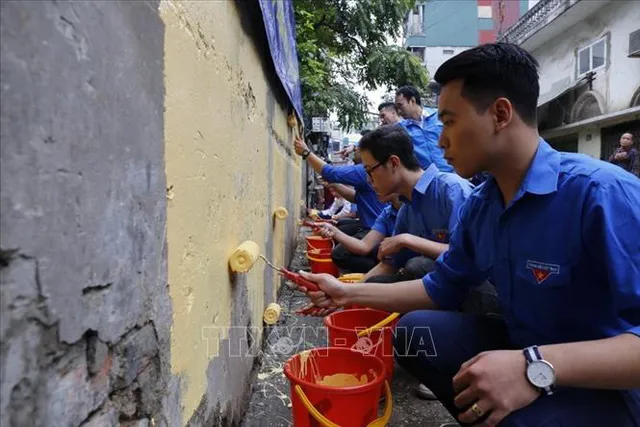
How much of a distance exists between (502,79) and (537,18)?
49.0ft

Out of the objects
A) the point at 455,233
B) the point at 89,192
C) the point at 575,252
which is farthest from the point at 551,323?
the point at 89,192

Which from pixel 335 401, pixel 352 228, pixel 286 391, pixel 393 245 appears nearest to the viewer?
pixel 335 401

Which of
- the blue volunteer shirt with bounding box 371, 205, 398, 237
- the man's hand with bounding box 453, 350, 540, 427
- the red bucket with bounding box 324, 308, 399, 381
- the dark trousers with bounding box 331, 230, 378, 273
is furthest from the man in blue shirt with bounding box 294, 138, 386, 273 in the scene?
the man's hand with bounding box 453, 350, 540, 427

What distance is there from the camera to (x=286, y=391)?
7.86 ft

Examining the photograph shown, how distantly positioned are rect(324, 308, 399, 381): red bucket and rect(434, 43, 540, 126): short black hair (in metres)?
1.07

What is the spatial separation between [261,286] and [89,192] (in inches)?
83.9

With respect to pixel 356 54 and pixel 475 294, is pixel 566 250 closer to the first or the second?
pixel 475 294

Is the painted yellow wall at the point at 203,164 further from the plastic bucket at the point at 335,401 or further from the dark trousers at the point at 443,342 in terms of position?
the dark trousers at the point at 443,342

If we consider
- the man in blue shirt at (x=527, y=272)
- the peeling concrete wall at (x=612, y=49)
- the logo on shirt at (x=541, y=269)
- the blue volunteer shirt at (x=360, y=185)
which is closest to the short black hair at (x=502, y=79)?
the man in blue shirt at (x=527, y=272)

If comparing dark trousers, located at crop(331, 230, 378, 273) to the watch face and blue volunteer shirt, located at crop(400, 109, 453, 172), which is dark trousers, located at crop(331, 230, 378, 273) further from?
the watch face

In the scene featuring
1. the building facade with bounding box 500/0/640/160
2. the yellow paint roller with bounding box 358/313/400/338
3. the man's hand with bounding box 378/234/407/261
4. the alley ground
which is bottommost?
the alley ground

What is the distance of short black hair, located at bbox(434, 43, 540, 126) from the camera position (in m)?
1.47

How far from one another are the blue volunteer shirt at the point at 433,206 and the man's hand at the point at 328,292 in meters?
0.76

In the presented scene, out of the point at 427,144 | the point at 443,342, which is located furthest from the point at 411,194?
the point at 427,144
